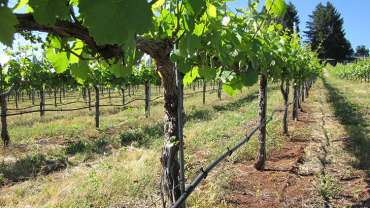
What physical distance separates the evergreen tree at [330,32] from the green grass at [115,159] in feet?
206

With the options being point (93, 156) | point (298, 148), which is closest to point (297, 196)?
point (298, 148)

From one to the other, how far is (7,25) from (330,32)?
7929 centimetres

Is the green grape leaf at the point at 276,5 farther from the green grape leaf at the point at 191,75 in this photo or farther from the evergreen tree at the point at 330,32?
the evergreen tree at the point at 330,32

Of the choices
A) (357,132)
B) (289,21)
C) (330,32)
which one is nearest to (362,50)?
(330,32)

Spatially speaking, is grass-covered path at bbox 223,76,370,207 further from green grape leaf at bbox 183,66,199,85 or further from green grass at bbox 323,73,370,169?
green grape leaf at bbox 183,66,199,85

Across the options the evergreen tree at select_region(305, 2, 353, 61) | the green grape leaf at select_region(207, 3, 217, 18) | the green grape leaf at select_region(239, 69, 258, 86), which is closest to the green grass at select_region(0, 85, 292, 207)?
the green grape leaf at select_region(239, 69, 258, 86)

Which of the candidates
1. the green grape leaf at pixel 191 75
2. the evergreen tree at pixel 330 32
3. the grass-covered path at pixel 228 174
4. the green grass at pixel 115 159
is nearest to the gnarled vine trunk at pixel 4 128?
the green grass at pixel 115 159

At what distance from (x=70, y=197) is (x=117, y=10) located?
5.96 m

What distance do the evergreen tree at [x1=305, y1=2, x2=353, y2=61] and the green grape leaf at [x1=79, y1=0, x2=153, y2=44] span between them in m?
73.6

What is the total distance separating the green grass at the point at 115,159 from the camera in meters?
6.07

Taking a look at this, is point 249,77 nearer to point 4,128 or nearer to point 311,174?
point 311,174

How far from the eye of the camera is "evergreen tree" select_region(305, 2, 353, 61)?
76438 mm

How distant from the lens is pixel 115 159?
889cm

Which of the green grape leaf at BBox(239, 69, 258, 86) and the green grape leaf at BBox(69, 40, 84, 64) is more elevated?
the green grape leaf at BBox(69, 40, 84, 64)
